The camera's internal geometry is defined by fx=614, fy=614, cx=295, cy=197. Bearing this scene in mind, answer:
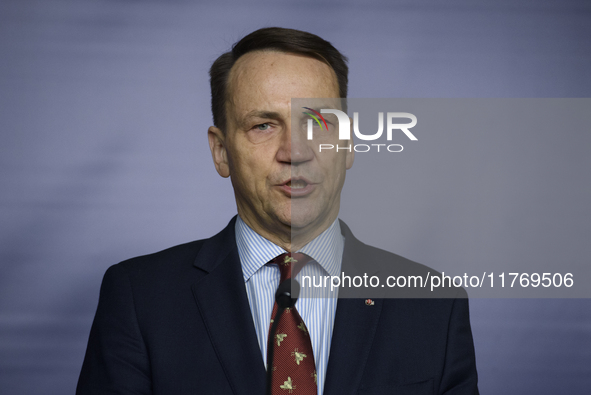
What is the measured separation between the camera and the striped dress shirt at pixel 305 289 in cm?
145

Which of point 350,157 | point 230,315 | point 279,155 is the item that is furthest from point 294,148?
point 230,315

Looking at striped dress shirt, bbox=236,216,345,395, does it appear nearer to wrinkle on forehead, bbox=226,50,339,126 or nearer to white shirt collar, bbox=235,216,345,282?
white shirt collar, bbox=235,216,345,282

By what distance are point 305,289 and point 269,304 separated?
0.09 meters

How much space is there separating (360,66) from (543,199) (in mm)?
1118

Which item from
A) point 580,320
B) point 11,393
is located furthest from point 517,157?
point 11,393

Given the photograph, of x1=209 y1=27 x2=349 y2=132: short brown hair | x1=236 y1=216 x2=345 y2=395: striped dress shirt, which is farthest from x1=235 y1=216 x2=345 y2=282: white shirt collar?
x1=209 y1=27 x2=349 y2=132: short brown hair

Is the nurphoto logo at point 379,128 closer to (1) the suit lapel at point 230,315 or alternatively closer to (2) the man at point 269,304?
(2) the man at point 269,304

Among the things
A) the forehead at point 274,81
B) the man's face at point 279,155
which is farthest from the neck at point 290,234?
the forehead at point 274,81

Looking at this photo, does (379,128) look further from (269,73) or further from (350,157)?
(269,73)

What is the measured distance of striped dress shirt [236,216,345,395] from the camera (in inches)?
57.0

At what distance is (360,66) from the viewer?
2469mm

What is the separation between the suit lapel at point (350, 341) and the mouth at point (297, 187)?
16 cm

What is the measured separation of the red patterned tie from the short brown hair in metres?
0.56

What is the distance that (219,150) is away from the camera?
1.67m
